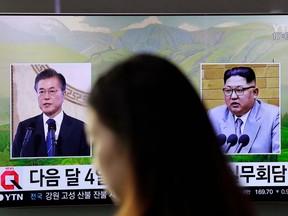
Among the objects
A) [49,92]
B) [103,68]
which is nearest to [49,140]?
[49,92]

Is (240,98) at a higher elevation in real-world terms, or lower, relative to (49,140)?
higher

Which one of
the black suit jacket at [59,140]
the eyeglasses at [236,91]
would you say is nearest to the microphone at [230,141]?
the eyeglasses at [236,91]

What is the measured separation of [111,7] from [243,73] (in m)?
0.91

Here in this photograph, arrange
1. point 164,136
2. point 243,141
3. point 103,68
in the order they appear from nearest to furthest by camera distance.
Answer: point 164,136, point 103,68, point 243,141

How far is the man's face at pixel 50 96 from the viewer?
11.9ft

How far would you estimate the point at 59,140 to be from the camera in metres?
3.64

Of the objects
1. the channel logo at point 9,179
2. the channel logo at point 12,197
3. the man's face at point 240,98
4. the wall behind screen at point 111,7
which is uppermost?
the wall behind screen at point 111,7

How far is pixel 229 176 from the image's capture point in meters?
0.85

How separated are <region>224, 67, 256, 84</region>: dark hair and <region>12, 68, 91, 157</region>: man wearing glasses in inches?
37.3

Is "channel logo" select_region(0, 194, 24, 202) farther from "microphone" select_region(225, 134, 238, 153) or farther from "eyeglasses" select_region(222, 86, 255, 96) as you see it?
"eyeglasses" select_region(222, 86, 255, 96)

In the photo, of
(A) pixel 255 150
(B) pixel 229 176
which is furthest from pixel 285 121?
(B) pixel 229 176

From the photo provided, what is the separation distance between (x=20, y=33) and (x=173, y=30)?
92cm

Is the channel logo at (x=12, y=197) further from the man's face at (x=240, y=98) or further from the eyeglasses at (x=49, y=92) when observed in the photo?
the man's face at (x=240, y=98)

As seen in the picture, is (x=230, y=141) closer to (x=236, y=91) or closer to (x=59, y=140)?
(x=236, y=91)
